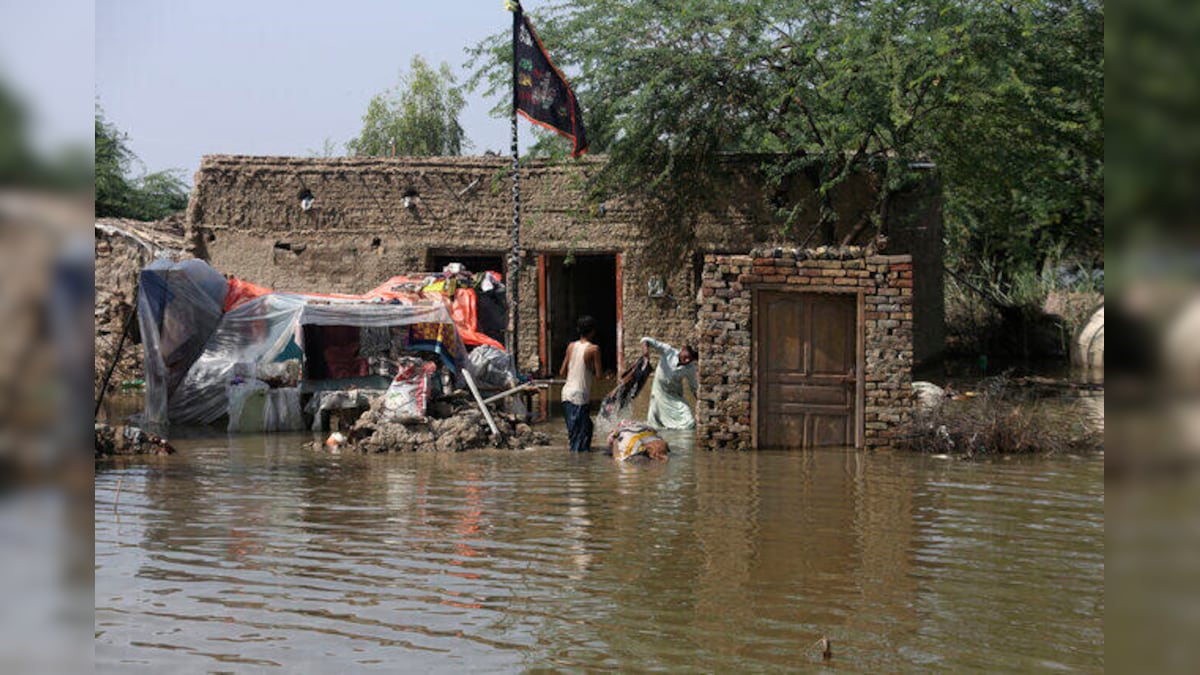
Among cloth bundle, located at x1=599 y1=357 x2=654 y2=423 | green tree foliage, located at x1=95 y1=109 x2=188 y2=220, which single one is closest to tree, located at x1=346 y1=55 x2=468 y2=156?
green tree foliage, located at x1=95 y1=109 x2=188 y2=220

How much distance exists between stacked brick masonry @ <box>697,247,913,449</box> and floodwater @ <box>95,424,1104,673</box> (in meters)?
1.10

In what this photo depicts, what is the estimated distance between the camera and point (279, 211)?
58.3 feet

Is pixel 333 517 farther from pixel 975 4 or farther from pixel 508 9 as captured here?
pixel 975 4

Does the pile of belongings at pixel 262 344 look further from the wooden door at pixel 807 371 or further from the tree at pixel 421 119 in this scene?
the tree at pixel 421 119

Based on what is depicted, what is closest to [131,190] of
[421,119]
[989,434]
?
[421,119]

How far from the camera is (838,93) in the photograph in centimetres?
1594

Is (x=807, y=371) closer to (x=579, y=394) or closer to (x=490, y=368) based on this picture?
(x=579, y=394)

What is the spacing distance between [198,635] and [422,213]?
1348 cm

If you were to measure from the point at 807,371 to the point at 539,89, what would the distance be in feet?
Answer: 18.7

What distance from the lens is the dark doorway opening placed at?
18312 mm

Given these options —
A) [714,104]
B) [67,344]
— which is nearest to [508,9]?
[714,104]

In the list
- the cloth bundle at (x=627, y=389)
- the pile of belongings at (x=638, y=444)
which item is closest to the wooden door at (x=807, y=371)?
the pile of belongings at (x=638, y=444)

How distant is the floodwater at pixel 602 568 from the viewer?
14.9ft

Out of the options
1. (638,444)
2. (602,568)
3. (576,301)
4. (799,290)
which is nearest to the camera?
(602,568)
